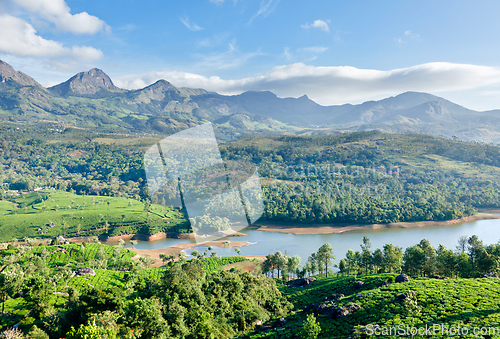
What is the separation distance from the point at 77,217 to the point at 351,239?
43750 millimetres

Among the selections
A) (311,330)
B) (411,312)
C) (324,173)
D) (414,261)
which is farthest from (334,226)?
(311,330)

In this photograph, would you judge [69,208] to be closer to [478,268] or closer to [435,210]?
[478,268]

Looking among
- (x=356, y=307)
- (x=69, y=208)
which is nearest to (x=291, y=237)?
(x=356, y=307)

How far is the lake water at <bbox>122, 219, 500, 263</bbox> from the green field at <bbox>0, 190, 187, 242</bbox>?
509 centimetres

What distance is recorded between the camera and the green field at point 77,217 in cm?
4125

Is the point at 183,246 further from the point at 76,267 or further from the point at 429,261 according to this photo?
the point at 429,261

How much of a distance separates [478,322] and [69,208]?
58885mm

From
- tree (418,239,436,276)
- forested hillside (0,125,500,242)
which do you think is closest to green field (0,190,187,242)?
forested hillside (0,125,500,242)

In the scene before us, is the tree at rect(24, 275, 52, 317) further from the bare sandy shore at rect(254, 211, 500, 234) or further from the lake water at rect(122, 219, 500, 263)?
the bare sandy shore at rect(254, 211, 500, 234)

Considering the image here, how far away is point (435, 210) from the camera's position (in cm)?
4759

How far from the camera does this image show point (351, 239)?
40.5 meters

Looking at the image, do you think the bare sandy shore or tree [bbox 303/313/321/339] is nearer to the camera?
tree [bbox 303/313/321/339]

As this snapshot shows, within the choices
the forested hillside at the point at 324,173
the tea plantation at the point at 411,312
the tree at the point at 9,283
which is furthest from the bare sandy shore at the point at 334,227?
the tree at the point at 9,283

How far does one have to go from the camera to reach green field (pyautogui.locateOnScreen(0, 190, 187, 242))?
1624 inches
